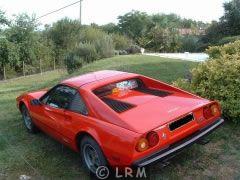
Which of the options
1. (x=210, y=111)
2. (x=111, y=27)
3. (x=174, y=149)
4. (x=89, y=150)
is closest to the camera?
(x=174, y=149)

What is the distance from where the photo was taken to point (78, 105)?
563 centimetres

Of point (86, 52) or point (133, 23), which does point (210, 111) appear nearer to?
point (86, 52)

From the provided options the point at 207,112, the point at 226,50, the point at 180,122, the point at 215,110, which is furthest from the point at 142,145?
the point at 226,50

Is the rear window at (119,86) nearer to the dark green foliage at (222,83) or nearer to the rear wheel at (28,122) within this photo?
the dark green foliage at (222,83)

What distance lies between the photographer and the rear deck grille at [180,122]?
493 cm

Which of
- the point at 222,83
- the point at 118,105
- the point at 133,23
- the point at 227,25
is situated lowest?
the point at 118,105

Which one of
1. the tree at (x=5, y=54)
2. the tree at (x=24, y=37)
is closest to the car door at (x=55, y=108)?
the tree at (x=5, y=54)

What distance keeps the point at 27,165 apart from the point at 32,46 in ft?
93.4

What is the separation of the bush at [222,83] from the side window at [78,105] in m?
2.46

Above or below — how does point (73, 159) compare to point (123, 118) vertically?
below

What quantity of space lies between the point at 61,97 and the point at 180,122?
2097 millimetres

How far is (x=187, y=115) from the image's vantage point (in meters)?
A: 5.12

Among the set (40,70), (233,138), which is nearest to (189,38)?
(40,70)

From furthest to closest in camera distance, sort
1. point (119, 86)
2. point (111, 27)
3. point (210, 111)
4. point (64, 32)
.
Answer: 1. point (111, 27)
2. point (64, 32)
3. point (119, 86)
4. point (210, 111)
